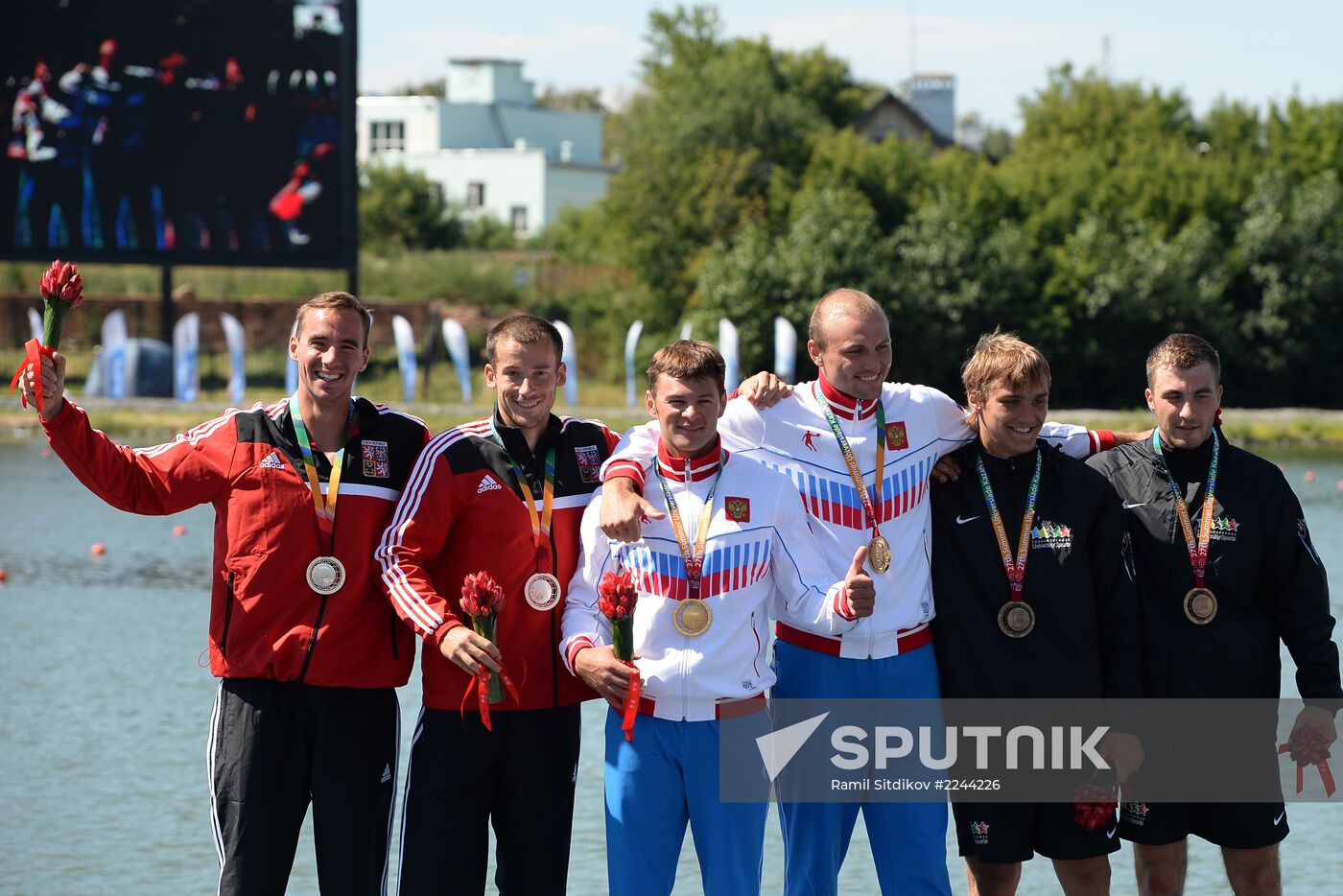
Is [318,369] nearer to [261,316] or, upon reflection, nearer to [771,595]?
[771,595]

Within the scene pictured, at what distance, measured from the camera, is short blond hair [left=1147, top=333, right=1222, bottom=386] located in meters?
5.24

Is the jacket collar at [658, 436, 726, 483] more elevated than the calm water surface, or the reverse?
the jacket collar at [658, 436, 726, 483]

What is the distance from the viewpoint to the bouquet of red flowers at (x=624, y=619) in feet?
15.3

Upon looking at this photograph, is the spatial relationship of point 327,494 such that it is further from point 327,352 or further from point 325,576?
point 327,352

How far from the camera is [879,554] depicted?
5.08 metres

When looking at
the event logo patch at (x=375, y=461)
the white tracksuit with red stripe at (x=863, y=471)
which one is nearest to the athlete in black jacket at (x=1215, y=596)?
the white tracksuit with red stripe at (x=863, y=471)

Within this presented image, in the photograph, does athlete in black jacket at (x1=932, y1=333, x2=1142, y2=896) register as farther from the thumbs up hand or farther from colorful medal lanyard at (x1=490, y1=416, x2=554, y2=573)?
colorful medal lanyard at (x1=490, y1=416, x2=554, y2=573)

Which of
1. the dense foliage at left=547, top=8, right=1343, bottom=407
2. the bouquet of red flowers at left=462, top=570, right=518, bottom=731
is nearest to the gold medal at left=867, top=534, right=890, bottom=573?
the bouquet of red flowers at left=462, top=570, right=518, bottom=731

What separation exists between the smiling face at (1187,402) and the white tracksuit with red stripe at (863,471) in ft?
2.07

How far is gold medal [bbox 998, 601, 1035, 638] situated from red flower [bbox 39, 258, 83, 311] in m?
2.98

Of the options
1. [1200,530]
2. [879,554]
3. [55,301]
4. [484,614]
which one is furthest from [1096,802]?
[55,301]

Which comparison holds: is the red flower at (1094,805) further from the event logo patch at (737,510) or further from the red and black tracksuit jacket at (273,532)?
the red and black tracksuit jacket at (273,532)

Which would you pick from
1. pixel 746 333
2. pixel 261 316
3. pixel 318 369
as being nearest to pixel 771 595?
pixel 318 369

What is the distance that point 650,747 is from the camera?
4867mm
